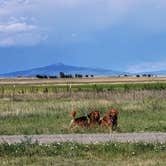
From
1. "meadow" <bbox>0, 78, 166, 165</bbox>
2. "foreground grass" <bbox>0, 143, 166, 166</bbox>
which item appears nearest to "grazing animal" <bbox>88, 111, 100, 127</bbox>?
"meadow" <bbox>0, 78, 166, 165</bbox>

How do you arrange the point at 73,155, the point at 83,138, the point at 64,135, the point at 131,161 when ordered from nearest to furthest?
the point at 131,161 < the point at 73,155 < the point at 83,138 < the point at 64,135

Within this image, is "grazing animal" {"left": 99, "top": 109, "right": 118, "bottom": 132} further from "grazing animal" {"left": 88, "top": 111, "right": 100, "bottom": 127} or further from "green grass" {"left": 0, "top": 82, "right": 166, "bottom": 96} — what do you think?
"green grass" {"left": 0, "top": 82, "right": 166, "bottom": 96}

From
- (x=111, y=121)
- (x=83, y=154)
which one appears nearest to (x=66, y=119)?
(x=111, y=121)

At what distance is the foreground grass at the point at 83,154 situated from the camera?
13086mm

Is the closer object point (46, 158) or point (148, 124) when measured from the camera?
point (46, 158)

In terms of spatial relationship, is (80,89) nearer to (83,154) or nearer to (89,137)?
(89,137)

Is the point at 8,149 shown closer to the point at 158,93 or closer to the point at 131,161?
the point at 131,161

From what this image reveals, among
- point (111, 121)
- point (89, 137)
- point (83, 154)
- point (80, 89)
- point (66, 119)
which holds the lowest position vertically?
point (83, 154)

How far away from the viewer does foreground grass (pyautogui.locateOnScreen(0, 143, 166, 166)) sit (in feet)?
42.9

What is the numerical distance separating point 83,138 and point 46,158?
14.7ft

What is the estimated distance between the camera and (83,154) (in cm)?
1414

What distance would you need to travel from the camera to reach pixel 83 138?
1809 centimetres

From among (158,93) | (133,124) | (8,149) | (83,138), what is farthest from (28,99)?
(8,149)

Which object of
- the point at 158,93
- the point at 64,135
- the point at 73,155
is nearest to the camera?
the point at 73,155
